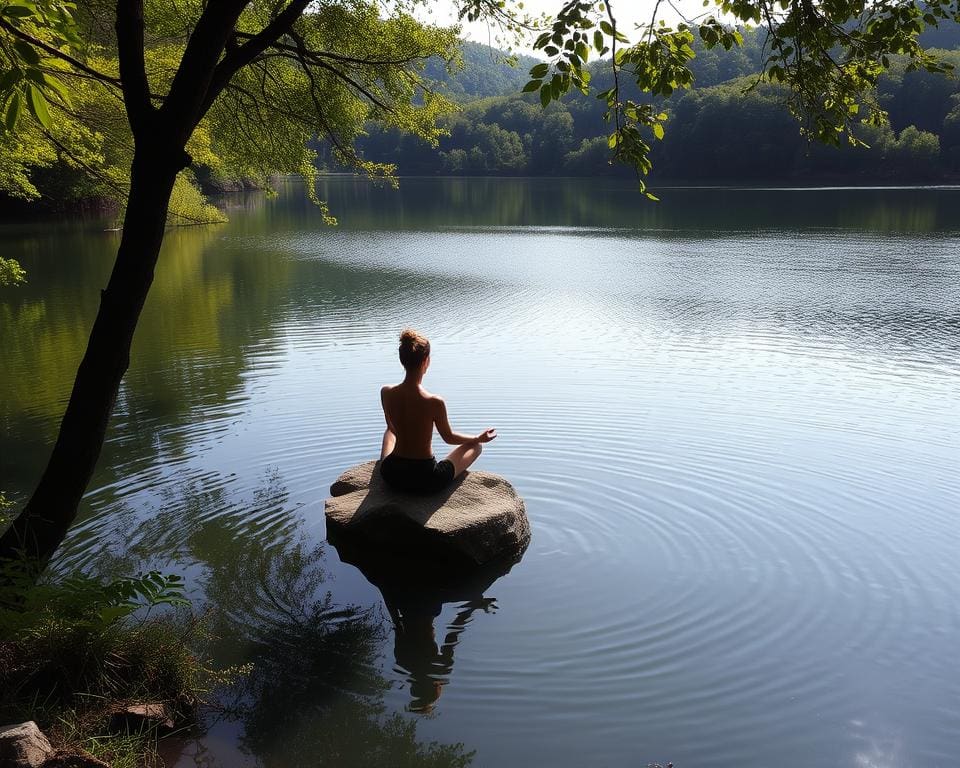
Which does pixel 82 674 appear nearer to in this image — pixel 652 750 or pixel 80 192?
pixel 652 750

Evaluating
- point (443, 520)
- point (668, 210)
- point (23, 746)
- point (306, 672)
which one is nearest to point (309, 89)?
point (443, 520)

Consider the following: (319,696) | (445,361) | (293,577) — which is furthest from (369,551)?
(445,361)

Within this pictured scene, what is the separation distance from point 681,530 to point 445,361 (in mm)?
7115

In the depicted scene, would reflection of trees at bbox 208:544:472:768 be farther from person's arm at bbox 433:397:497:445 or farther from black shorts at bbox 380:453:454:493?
person's arm at bbox 433:397:497:445

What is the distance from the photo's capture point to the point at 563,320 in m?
17.2

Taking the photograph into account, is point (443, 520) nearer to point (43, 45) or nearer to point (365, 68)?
point (43, 45)

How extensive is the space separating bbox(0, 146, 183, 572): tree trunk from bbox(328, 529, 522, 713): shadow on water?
2104 millimetres

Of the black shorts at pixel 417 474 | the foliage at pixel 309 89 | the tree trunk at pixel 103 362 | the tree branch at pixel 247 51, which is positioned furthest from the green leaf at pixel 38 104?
the foliage at pixel 309 89

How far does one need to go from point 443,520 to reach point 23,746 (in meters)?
3.24

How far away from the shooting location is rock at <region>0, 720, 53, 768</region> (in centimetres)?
326

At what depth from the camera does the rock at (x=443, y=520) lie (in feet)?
20.0

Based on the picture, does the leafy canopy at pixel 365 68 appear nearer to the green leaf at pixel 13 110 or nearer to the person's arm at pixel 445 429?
the green leaf at pixel 13 110

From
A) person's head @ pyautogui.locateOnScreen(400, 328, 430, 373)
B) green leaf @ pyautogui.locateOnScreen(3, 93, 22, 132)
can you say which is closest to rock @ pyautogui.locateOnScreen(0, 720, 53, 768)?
green leaf @ pyautogui.locateOnScreen(3, 93, 22, 132)

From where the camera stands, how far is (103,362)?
440 centimetres
